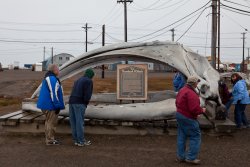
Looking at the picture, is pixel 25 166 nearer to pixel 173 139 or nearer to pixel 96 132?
pixel 96 132

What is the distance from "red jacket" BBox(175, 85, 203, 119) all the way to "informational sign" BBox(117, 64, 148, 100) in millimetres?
5014

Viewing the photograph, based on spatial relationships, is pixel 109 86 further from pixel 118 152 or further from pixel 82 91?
pixel 118 152

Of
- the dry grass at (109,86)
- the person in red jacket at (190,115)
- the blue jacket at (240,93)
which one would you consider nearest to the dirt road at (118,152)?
the person in red jacket at (190,115)

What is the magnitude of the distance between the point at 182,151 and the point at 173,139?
221cm

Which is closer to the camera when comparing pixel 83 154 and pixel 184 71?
pixel 83 154

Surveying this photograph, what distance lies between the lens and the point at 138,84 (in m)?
12.4

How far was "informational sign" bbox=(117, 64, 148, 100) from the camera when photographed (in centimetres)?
1232

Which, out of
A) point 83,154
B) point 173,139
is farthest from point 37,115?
point 173,139

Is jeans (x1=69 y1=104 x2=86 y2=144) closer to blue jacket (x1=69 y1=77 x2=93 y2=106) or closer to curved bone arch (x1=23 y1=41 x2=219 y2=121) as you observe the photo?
blue jacket (x1=69 y1=77 x2=93 y2=106)

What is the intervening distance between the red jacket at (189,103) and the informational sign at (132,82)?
5.01 m

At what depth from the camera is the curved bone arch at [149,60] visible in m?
9.99

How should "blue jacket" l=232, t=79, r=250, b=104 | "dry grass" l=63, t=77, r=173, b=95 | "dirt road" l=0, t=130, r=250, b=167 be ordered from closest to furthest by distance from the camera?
"dirt road" l=0, t=130, r=250, b=167 < "blue jacket" l=232, t=79, r=250, b=104 < "dry grass" l=63, t=77, r=173, b=95

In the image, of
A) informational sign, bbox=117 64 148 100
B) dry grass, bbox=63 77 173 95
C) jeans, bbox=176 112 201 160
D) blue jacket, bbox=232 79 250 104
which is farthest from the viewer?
dry grass, bbox=63 77 173 95

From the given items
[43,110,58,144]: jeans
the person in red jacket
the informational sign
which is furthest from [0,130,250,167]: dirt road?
the informational sign
